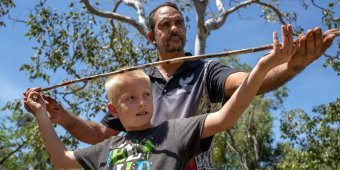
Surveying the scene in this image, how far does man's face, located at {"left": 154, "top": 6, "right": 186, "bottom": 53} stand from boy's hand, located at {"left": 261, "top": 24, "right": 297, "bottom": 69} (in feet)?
3.81

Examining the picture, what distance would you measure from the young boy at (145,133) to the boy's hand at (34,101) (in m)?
0.12

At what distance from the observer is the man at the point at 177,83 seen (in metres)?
2.64

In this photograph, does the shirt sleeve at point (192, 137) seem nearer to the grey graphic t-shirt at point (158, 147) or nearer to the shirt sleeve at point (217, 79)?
the grey graphic t-shirt at point (158, 147)

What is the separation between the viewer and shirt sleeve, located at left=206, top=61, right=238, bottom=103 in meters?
2.75

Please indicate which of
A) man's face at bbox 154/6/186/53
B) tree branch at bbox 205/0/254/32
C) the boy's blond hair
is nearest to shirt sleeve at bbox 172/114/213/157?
the boy's blond hair

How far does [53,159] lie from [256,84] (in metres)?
1.17

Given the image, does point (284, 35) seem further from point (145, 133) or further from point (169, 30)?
point (169, 30)

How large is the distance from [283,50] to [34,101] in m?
1.48

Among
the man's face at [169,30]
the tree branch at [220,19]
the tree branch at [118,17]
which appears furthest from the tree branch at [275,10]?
the man's face at [169,30]

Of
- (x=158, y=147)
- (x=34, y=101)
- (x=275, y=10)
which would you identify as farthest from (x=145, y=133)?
(x=275, y=10)

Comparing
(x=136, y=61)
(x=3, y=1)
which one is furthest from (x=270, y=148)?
(x=3, y=1)

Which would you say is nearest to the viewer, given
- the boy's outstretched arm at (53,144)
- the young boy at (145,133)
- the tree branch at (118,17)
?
the young boy at (145,133)

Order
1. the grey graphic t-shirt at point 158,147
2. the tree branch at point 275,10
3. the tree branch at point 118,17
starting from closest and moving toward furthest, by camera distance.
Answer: the grey graphic t-shirt at point 158,147 < the tree branch at point 118,17 < the tree branch at point 275,10

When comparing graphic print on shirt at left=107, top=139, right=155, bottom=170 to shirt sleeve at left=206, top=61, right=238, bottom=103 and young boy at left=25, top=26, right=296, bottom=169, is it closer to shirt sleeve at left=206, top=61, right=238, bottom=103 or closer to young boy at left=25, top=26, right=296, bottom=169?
young boy at left=25, top=26, right=296, bottom=169
